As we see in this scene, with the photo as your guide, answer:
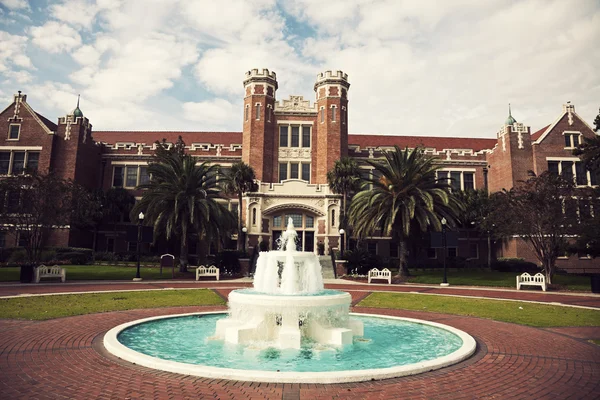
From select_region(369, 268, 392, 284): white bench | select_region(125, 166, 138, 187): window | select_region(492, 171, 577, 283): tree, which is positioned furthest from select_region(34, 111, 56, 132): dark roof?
select_region(492, 171, 577, 283): tree

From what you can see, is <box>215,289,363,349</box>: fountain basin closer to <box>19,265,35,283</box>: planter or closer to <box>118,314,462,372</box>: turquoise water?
<box>118,314,462,372</box>: turquoise water

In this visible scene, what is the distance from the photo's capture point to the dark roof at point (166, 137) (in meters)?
50.7

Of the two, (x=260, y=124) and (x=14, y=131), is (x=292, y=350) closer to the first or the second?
(x=260, y=124)

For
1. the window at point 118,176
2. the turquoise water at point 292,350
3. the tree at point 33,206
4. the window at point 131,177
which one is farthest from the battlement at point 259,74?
the turquoise water at point 292,350

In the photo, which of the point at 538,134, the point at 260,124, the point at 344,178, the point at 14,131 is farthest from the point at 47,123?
the point at 538,134

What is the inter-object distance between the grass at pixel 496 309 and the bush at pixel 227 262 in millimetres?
14277

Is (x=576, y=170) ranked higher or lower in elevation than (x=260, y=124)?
lower

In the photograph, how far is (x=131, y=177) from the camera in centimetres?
4547

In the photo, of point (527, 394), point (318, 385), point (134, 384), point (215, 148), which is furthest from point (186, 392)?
point (215, 148)

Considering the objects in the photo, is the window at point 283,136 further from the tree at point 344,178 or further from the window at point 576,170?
the window at point 576,170

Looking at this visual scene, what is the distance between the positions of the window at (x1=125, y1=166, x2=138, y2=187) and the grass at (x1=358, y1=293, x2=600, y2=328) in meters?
34.4

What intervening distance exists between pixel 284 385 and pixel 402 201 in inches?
932

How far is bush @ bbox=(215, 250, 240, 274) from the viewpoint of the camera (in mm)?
30812

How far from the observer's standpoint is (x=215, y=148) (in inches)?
1788
